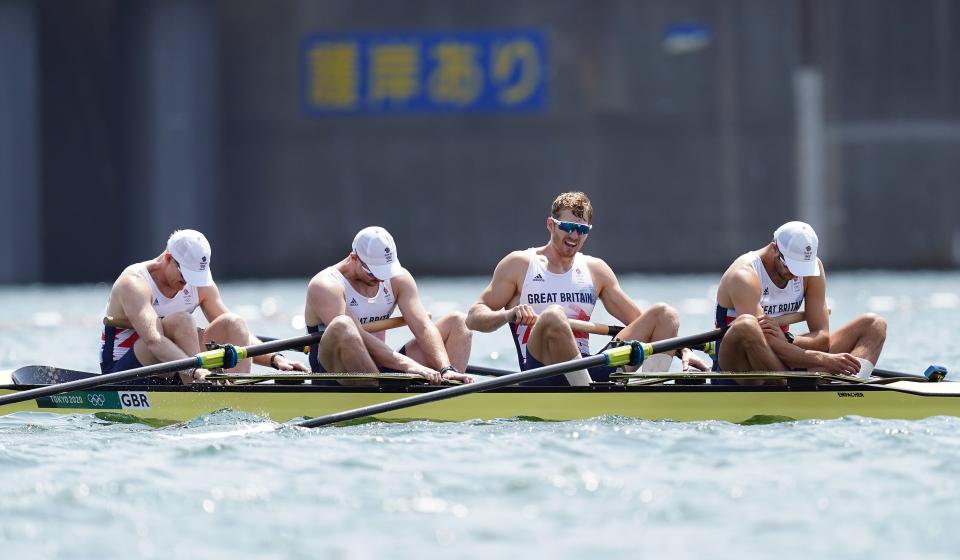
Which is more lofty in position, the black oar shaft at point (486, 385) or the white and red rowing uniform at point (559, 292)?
the white and red rowing uniform at point (559, 292)

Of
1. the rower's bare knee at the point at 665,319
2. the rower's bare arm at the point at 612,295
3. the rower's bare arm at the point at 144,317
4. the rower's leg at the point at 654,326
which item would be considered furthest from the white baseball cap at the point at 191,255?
the rower's bare knee at the point at 665,319

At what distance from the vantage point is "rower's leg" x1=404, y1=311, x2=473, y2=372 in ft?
35.5

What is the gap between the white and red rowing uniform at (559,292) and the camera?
1065 cm

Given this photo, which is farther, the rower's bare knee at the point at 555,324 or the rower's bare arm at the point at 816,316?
the rower's bare arm at the point at 816,316

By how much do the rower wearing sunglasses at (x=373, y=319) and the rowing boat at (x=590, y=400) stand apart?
23 centimetres

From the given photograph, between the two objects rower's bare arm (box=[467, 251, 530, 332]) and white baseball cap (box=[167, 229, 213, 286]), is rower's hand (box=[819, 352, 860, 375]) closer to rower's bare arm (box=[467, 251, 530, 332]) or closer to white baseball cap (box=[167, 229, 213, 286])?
rower's bare arm (box=[467, 251, 530, 332])

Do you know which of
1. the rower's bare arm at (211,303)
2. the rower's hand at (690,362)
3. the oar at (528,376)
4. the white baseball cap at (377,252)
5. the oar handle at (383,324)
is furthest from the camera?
the rower's bare arm at (211,303)

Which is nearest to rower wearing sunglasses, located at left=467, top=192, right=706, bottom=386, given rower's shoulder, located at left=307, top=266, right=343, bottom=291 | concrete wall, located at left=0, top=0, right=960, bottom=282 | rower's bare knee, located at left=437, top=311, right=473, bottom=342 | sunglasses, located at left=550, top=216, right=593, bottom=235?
sunglasses, located at left=550, top=216, right=593, bottom=235

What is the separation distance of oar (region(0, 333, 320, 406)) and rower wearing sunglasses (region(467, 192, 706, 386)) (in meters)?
1.30

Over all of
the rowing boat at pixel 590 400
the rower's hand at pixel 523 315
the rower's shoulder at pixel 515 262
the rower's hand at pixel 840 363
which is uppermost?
the rower's shoulder at pixel 515 262

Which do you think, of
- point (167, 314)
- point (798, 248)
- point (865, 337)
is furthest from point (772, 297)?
point (167, 314)

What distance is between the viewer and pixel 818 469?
838cm

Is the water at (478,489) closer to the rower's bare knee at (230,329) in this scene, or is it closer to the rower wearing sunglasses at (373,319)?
the rower wearing sunglasses at (373,319)

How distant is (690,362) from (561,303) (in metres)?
1.04
